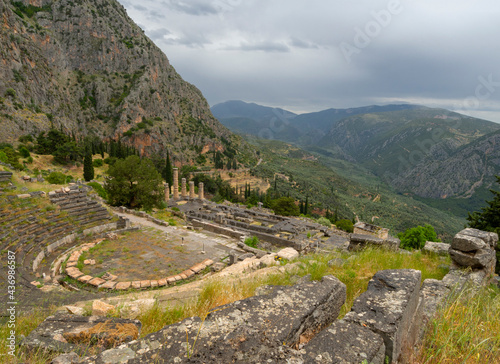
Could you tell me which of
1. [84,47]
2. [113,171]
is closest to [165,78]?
[84,47]

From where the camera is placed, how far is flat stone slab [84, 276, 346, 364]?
2113 millimetres

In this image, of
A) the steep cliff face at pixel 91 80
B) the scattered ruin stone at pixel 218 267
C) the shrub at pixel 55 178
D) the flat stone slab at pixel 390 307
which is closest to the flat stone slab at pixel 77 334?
the flat stone slab at pixel 390 307

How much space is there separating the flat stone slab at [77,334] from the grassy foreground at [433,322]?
5.9 inches

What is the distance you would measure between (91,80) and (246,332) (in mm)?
100850

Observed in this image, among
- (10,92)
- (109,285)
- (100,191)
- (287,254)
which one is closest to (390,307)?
(287,254)

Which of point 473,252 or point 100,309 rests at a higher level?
point 473,252

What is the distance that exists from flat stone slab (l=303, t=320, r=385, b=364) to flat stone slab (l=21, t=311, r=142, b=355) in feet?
7.57

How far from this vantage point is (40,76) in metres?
65.4

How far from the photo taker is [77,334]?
3465 millimetres

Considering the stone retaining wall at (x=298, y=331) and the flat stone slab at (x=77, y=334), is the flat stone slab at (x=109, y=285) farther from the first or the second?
the stone retaining wall at (x=298, y=331)

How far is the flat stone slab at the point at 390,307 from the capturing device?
8.41 ft

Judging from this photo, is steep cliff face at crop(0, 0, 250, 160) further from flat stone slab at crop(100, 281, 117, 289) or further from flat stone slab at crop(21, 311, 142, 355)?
flat stone slab at crop(21, 311, 142, 355)

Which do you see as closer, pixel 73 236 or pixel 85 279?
pixel 85 279

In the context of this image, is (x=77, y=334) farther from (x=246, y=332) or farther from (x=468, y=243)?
(x=468, y=243)
